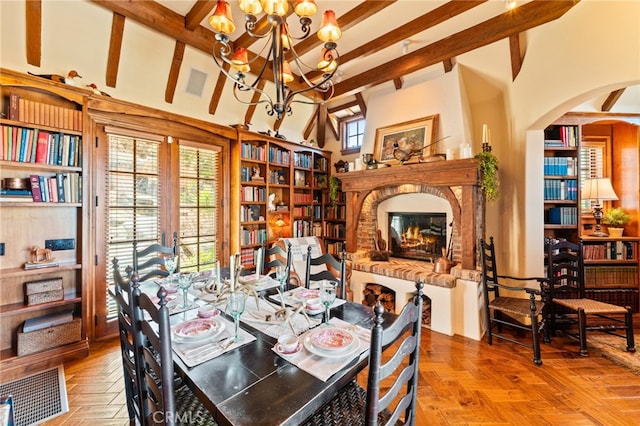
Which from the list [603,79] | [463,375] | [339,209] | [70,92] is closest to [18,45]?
[70,92]

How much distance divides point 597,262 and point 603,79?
7.28ft

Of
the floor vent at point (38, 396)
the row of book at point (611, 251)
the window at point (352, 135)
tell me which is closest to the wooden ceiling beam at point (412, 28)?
the window at point (352, 135)

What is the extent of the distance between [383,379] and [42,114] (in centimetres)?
333

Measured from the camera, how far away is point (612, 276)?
3.38 metres

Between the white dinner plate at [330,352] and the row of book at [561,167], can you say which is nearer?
the white dinner plate at [330,352]

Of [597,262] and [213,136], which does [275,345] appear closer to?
[213,136]

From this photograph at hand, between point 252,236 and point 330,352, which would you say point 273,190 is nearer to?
point 252,236

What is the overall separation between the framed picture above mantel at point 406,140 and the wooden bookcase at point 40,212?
137 inches

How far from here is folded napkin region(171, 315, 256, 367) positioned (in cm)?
120

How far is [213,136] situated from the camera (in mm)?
3822

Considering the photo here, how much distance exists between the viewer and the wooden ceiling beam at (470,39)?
8.67ft

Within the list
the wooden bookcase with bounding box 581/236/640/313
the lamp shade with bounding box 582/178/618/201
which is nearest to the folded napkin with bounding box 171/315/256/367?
the wooden bookcase with bounding box 581/236/640/313

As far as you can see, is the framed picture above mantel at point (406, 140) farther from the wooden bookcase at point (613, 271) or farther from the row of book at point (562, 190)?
the wooden bookcase at point (613, 271)

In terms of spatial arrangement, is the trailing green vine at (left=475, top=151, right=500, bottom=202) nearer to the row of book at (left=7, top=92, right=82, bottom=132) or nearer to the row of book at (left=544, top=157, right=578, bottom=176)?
the row of book at (left=544, top=157, right=578, bottom=176)
